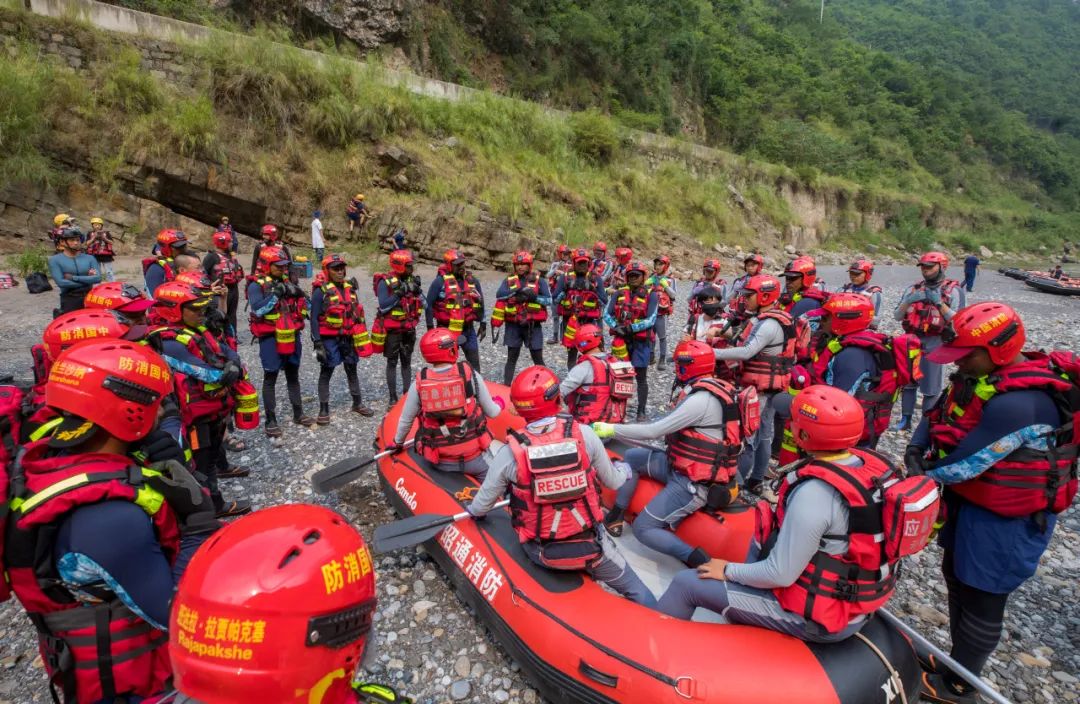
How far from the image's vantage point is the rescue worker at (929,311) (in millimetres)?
7117

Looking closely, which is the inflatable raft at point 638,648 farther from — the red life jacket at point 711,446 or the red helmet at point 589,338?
the red helmet at point 589,338

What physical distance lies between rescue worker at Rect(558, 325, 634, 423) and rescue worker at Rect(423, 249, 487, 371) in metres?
2.74

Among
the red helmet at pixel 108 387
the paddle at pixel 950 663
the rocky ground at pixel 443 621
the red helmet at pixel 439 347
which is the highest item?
the red helmet at pixel 108 387

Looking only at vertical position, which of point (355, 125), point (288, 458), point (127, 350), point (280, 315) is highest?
point (355, 125)

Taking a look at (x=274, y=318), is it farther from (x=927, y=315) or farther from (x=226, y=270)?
(x=927, y=315)

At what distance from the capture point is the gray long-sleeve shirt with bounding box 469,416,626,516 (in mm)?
3383

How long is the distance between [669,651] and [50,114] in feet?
66.4

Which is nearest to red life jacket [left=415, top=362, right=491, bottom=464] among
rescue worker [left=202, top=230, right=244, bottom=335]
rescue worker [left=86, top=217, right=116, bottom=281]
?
rescue worker [left=202, top=230, right=244, bottom=335]

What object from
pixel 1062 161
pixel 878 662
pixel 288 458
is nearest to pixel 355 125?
pixel 288 458

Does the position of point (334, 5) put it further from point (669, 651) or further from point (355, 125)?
point (669, 651)

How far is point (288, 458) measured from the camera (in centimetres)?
616

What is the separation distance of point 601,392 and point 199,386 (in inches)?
147

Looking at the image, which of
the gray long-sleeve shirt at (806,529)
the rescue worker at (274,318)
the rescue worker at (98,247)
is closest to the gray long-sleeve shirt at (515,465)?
the gray long-sleeve shirt at (806,529)

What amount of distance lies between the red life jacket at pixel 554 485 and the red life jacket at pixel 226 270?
27.8 ft
